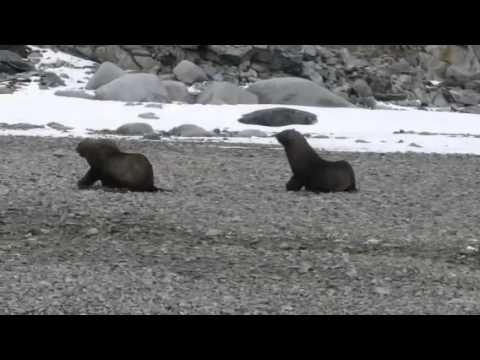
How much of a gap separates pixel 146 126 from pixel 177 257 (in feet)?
33.2

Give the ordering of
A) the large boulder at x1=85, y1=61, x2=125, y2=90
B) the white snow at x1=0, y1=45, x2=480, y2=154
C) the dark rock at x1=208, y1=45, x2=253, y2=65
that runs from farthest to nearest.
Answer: the dark rock at x1=208, y1=45, x2=253, y2=65 < the large boulder at x1=85, y1=61, x2=125, y2=90 < the white snow at x1=0, y1=45, x2=480, y2=154

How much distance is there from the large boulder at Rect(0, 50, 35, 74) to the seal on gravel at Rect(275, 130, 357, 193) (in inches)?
602

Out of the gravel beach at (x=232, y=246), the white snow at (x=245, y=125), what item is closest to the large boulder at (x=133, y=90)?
the white snow at (x=245, y=125)

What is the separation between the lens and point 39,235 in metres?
8.48

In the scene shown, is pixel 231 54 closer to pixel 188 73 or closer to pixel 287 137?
pixel 188 73

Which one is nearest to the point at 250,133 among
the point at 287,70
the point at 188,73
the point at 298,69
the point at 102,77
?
the point at 102,77

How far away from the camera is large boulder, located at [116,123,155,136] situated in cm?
1745

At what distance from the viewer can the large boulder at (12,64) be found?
2453 cm

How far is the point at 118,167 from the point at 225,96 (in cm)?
1221

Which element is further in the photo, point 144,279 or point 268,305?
point 144,279

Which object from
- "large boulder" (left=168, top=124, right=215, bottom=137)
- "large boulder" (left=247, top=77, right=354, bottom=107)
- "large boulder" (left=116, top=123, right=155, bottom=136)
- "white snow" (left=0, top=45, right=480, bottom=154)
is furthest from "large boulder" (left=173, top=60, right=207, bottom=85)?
"large boulder" (left=116, top=123, right=155, bottom=136)

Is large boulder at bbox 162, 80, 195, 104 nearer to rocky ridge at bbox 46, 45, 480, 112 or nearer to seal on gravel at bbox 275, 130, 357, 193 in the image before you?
rocky ridge at bbox 46, 45, 480, 112
